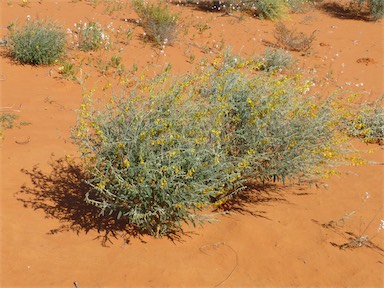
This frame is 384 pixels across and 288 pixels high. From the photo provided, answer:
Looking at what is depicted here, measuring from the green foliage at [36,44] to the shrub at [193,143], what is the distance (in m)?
3.79

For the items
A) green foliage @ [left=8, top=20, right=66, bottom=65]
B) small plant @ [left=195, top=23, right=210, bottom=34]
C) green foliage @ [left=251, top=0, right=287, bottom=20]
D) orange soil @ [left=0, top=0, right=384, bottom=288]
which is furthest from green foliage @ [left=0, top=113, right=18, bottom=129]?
green foliage @ [left=251, top=0, right=287, bottom=20]

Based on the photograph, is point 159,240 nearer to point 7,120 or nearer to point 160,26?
point 7,120

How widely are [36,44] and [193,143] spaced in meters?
5.02

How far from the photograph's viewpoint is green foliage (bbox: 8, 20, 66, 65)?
803 cm

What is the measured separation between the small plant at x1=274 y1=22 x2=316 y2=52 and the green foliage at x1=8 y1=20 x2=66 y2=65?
5200 mm

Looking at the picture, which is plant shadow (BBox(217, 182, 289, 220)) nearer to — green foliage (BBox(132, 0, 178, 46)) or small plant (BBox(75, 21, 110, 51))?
small plant (BBox(75, 21, 110, 51))

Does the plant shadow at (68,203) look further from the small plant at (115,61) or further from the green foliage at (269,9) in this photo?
the green foliage at (269,9)

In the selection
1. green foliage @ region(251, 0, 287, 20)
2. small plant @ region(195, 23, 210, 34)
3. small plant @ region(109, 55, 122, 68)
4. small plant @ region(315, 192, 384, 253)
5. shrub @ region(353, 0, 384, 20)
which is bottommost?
small plant @ region(315, 192, 384, 253)

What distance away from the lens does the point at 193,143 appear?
404 cm

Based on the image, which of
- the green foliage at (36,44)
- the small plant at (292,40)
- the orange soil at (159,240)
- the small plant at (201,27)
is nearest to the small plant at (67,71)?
the green foliage at (36,44)

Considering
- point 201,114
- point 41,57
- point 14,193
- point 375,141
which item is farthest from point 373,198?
point 41,57

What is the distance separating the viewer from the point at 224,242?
14.5 ft

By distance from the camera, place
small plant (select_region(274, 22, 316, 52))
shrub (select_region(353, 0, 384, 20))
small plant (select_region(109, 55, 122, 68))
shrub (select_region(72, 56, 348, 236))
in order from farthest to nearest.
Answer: shrub (select_region(353, 0, 384, 20)) → small plant (select_region(274, 22, 316, 52)) → small plant (select_region(109, 55, 122, 68)) → shrub (select_region(72, 56, 348, 236))

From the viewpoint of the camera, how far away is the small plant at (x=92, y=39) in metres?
9.05
